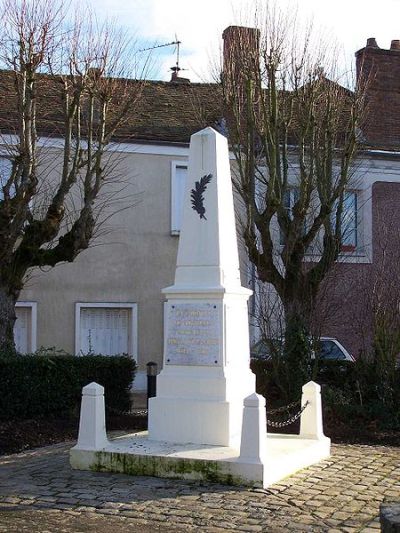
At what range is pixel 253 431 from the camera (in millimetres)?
8172

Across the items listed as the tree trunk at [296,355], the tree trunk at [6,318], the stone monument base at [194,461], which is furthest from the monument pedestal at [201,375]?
the tree trunk at [6,318]

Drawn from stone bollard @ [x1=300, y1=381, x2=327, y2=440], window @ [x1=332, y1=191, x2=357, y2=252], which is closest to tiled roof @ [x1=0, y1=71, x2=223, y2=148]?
window @ [x1=332, y1=191, x2=357, y2=252]

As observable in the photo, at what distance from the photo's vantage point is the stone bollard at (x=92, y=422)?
9062 mm

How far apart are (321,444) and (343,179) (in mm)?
5610

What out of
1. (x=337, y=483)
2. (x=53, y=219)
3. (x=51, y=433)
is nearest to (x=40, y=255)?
(x=53, y=219)

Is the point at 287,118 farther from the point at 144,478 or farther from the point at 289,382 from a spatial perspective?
the point at 144,478

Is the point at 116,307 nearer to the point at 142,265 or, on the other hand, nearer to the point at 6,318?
the point at 142,265

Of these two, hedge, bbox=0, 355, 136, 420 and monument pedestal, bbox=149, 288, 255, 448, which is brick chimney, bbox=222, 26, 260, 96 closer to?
hedge, bbox=0, 355, 136, 420

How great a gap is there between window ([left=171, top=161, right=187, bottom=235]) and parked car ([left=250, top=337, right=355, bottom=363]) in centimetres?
387

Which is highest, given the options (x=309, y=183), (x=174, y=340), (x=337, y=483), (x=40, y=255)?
(x=309, y=183)

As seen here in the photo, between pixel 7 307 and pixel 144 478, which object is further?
pixel 7 307

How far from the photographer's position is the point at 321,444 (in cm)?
999

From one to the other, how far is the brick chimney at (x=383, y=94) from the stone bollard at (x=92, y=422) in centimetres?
1434

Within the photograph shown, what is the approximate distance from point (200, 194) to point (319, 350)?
4.63 metres
